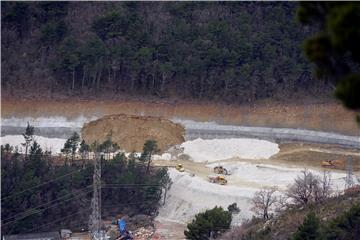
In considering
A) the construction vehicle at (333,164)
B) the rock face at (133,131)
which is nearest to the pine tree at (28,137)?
the rock face at (133,131)

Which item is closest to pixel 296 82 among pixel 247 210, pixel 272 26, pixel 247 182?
pixel 272 26

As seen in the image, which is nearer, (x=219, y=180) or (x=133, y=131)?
(x=219, y=180)

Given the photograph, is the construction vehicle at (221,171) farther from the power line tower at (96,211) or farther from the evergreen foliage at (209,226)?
the evergreen foliage at (209,226)

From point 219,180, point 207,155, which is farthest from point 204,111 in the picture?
point 219,180

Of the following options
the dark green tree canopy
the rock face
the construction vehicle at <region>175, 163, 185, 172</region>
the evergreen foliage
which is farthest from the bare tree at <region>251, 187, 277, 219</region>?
the dark green tree canopy

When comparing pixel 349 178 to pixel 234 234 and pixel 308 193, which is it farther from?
pixel 234 234
